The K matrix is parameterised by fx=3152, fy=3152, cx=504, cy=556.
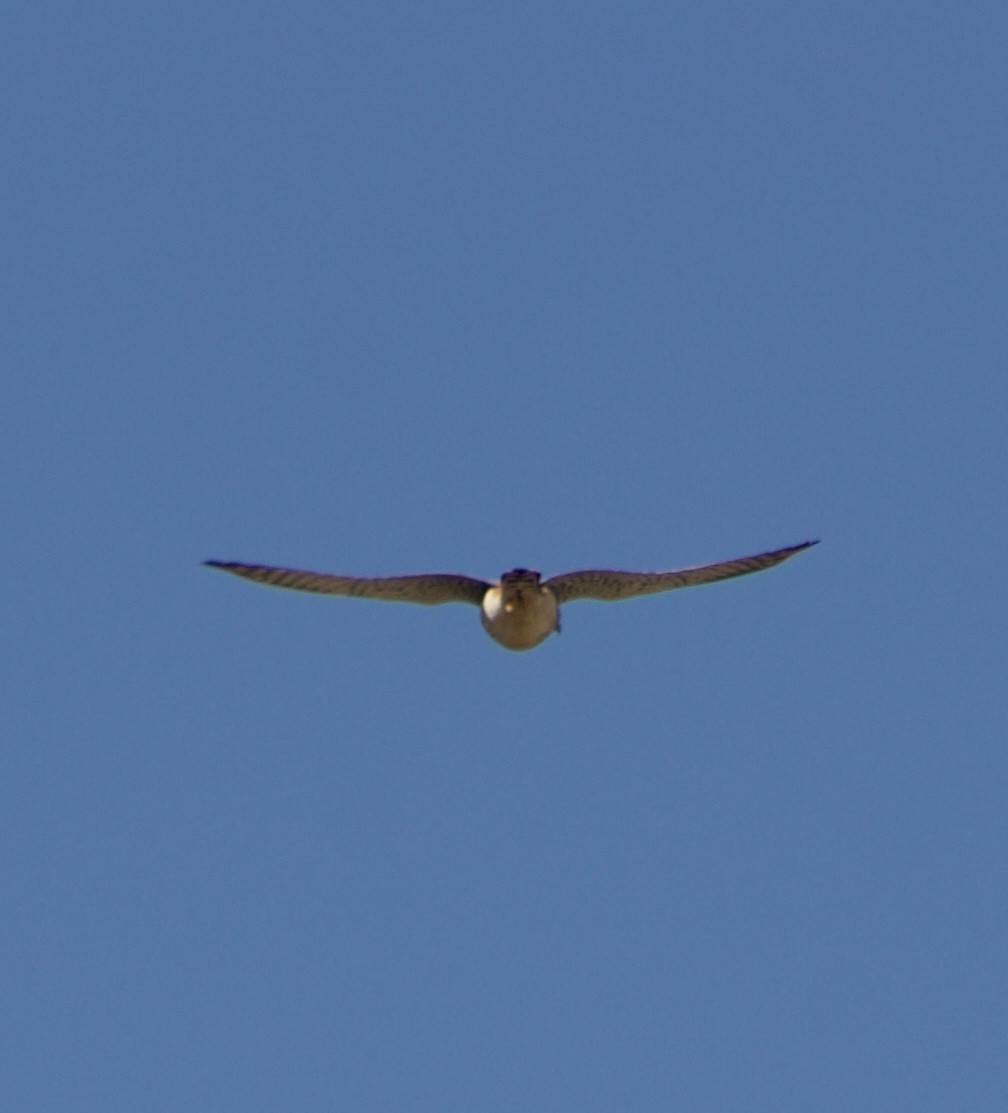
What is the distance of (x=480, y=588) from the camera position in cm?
4538

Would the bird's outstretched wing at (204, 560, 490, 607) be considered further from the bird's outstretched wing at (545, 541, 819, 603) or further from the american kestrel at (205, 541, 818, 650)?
the bird's outstretched wing at (545, 541, 819, 603)

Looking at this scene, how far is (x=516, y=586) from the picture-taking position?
43.6 meters

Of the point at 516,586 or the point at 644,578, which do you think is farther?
the point at 644,578

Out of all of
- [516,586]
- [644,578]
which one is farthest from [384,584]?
[644,578]

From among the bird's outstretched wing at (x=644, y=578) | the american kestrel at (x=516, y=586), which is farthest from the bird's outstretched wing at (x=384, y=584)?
the bird's outstretched wing at (x=644, y=578)

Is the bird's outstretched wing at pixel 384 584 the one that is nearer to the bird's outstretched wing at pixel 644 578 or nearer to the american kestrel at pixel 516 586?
the american kestrel at pixel 516 586

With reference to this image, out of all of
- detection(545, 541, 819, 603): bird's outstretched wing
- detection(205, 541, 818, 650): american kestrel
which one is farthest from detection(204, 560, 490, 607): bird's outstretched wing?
detection(545, 541, 819, 603): bird's outstretched wing

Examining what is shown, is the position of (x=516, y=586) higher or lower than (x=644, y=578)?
lower

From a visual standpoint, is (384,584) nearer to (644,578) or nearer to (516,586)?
(516,586)

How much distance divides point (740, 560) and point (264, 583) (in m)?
7.01

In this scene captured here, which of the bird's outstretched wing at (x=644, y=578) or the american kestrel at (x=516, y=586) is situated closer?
the american kestrel at (x=516, y=586)

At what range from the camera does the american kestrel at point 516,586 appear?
144ft

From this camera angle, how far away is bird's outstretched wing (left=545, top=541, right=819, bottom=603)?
45344mm

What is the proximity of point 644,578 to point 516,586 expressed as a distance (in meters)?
3.18
